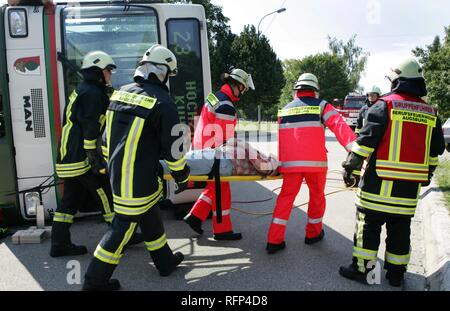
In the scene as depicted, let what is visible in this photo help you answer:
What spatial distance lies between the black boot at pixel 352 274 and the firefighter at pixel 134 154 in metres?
1.75

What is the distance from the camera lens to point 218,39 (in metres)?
31.2

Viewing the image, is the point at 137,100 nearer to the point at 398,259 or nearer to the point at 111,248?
the point at 111,248

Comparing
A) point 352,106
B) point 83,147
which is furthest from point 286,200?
point 352,106

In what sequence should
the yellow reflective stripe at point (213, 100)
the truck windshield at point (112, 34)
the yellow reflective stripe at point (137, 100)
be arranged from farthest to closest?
the truck windshield at point (112, 34), the yellow reflective stripe at point (213, 100), the yellow reflective stripe at point (137, 100)

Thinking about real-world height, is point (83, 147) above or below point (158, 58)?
below

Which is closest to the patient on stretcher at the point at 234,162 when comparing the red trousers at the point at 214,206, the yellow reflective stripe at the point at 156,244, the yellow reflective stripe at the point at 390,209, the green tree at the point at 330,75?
the red trousers at the point at 214,206

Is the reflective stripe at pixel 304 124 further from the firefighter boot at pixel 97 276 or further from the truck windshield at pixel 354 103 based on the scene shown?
the truck windshield at pixel 354 103

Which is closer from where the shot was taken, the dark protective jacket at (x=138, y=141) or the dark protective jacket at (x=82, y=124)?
the dark protective jacket at (x=138, y=141)

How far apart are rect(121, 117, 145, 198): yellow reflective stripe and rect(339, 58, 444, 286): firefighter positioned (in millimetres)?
1825

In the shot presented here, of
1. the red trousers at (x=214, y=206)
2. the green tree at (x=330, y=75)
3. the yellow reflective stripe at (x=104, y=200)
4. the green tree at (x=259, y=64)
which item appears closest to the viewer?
the yellow reflective stripe at (x=104, y=200)

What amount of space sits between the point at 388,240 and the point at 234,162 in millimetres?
1652

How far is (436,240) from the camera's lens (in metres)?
4.37

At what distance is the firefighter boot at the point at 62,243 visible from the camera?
13.7ft

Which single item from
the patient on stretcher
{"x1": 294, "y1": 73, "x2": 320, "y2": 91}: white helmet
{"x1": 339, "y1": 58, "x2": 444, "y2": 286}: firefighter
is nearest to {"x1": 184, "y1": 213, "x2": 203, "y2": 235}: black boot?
the patient on stretcher
